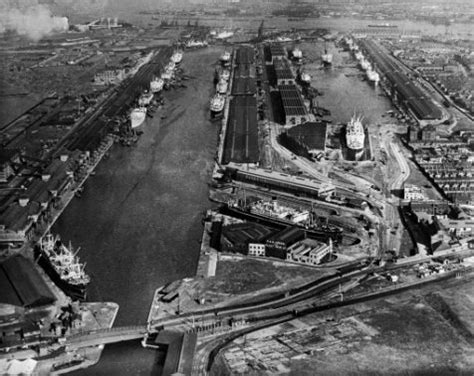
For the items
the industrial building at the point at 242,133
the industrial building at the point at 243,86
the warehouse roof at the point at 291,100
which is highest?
the warehouse roof at the point at 291,100

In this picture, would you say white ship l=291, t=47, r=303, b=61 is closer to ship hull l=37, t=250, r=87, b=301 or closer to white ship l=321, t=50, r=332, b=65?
white ship l=321, t=50, r=332, b=65

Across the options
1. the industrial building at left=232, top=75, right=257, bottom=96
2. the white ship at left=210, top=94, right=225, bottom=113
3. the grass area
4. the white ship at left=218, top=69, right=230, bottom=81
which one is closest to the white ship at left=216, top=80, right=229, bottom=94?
the industrial building at left=232, top=75, right=257, bottom=96

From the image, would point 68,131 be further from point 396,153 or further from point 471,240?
point 471,240

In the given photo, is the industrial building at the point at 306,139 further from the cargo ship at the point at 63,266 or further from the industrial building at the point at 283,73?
the cargo ship at the point at 63,266

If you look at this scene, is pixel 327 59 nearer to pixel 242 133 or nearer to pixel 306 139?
pixel 242 133

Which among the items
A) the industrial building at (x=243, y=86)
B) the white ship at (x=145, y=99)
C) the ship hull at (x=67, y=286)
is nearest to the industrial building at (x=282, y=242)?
the ship hull at (x=67, y=286)

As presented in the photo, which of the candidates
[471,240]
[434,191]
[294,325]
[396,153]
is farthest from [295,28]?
[294,325]
